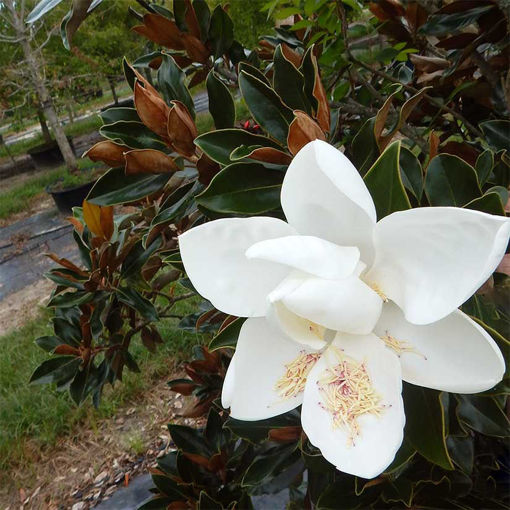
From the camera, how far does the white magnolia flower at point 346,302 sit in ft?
1.43

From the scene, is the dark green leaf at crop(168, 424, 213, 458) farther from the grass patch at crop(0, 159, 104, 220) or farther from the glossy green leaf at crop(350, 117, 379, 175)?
the grass patch at crop(0, 159, 104, 220)

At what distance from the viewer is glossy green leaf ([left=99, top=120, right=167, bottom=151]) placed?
0.78 meters

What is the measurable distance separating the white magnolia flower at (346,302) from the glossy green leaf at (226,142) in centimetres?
21

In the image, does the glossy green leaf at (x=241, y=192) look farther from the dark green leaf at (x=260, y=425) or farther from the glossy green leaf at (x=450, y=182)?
the dark green leaf at (x=260, y=425)

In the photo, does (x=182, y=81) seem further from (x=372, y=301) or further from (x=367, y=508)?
(x=367, y=508)

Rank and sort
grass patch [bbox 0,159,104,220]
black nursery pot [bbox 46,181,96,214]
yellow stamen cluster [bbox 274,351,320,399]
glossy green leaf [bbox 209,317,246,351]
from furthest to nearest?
1. grass patch [bbox 0,159,104,220]
2. black nursery pot [bbox 46,181,96,214]
3. glossy green leaf [bbox 209,317,246,351]
4. yellow stamen cluster [bbox 274,351,320,399]

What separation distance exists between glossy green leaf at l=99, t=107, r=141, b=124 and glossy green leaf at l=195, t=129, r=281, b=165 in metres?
0.21

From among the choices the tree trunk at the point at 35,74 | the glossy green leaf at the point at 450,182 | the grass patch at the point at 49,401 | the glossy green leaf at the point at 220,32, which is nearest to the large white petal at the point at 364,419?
the glossy green leaf at the point at 450,182

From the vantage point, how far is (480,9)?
0.86 meters

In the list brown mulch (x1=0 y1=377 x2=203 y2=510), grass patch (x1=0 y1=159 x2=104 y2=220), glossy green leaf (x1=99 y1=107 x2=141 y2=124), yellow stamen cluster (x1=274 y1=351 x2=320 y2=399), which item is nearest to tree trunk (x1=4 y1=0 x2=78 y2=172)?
grass patch (x1=0 y1=159 x2=104 y2=220)

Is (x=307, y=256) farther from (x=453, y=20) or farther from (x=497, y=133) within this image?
(x=453, y=20)

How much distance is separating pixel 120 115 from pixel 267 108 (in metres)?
0.29

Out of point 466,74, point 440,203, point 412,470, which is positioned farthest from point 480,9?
point 412,470

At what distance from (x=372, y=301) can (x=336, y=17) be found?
2.50 ft
